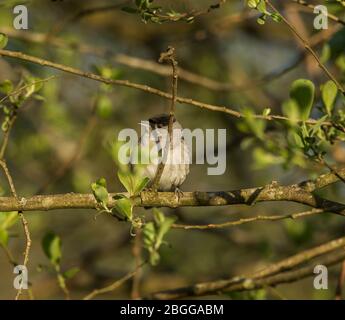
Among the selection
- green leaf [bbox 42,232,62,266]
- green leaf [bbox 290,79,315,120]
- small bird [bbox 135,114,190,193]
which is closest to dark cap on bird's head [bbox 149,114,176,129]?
small bird [bbox 135,114,190,193]

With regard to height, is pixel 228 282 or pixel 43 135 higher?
pixel 43 135

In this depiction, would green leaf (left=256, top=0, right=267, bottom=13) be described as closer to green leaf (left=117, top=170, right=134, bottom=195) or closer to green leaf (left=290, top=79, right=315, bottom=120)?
green leaf (left=290, top=79, right=315, bottom=120)

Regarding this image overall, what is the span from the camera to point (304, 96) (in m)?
3.48

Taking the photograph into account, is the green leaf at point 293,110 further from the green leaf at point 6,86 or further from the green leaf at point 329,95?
the green leaf at point 6,86

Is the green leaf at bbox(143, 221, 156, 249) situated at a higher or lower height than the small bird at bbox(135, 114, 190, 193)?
lower

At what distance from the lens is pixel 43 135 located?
7.17m

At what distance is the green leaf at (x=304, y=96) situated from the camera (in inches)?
136

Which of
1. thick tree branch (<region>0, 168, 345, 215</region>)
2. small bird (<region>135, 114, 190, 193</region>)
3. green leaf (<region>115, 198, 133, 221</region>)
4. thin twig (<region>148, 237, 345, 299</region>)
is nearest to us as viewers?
green leaf (<region>115, 198, 133, 221</region>)

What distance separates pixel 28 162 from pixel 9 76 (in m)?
2.31

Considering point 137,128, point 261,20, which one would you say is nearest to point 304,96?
point 261,20

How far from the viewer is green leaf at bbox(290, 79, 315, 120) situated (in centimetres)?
346

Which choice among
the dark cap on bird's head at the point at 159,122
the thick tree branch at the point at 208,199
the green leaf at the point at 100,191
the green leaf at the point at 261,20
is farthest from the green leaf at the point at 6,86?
the dark cap on bird's head at the point at 159,122
